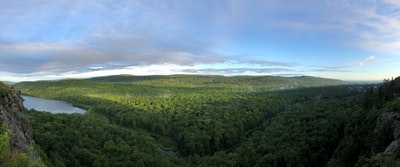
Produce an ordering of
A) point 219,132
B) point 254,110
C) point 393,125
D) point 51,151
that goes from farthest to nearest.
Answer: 1. point 254,110
2. point 219,132
3. point 51,151
4. point 393,125

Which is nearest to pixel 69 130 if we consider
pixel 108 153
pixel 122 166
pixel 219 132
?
pixel 108 153

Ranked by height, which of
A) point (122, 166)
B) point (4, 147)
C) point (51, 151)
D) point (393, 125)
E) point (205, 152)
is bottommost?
point (205, 152)

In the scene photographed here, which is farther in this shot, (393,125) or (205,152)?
(205,152)

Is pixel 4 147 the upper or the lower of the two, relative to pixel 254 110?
upper

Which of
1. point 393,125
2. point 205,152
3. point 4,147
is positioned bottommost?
point 205,152

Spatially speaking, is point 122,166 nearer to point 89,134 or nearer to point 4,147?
point 89,134

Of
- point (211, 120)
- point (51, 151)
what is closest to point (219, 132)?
point (211, 120)

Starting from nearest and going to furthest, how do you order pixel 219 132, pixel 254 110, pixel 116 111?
pixel 219 132, pixel 254 110, pixel 116 111

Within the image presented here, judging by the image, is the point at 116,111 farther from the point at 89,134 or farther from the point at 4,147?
the point at 4,147

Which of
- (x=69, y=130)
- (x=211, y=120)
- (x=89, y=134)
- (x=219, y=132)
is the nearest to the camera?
(x=69, y=130)
